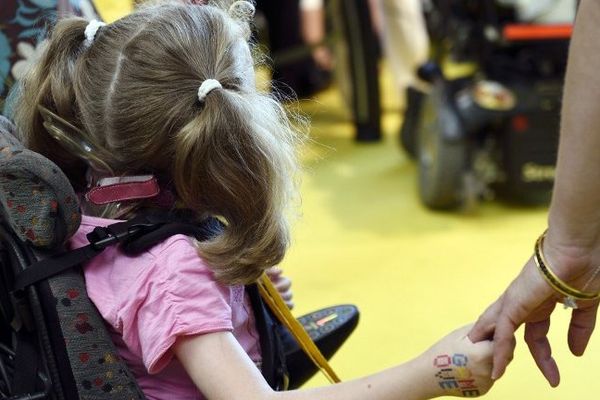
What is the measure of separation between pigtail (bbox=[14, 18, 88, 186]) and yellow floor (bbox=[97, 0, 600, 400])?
1.72ft

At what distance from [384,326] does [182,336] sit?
1.19 m

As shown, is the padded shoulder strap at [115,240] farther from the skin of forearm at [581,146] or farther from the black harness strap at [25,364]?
the skin of forearm at [581,146]

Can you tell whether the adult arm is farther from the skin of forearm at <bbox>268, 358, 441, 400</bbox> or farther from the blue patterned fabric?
the blue patterned fabric

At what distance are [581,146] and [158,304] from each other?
505 mm

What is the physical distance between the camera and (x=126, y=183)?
3.82ft

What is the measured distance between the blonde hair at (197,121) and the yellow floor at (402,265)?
491 mm

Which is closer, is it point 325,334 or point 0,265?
point 0,265

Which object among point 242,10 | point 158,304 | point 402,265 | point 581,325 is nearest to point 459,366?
point 581,325

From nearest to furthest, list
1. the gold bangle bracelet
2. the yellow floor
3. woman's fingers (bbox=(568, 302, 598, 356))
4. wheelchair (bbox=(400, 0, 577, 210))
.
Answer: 1. the gold bangle bracelet
2. woman's fingers (bbox=(568, 302, 598, 356))
3. the yellow floor
4. wheelchair (bbox=(400, 0, 577, 210))

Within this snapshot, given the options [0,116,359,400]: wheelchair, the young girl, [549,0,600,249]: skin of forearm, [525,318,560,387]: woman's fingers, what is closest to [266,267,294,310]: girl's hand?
the young girl

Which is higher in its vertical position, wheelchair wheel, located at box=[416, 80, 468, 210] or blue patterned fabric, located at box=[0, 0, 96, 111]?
blue patterned fabric, located at box=[0, 0, 96, 111]

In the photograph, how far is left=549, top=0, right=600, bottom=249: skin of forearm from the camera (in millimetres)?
947

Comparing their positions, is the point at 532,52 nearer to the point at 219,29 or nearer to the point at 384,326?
the point at 384,326

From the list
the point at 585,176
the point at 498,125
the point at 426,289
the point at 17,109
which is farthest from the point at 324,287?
the point at 585,176
